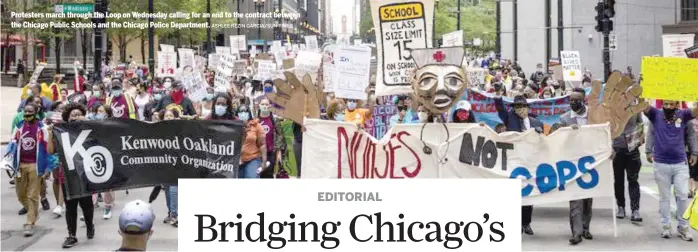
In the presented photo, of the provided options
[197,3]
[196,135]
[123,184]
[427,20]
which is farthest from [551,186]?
[197,3]

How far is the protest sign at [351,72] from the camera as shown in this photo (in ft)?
44.0

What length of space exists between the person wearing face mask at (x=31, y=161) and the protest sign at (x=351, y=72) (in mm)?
4148

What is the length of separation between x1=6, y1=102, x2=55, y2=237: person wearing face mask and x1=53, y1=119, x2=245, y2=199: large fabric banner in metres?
1.02

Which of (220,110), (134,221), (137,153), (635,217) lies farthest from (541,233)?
(134,221)

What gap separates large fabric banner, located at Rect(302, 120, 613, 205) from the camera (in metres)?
9.51

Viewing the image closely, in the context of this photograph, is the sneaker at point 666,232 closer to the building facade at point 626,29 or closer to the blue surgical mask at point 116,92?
the blue surgical mask at point 116,92

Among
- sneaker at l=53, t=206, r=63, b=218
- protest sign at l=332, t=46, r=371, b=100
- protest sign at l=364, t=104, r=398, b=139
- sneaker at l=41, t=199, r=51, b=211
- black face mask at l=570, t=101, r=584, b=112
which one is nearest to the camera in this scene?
black face mask at l=570, t=101, r=584, b=112

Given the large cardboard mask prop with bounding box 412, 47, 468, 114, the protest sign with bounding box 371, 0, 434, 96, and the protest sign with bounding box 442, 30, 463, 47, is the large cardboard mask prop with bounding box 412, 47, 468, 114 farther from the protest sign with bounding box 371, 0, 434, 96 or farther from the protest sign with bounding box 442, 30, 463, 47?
the protest sign with bounding box 442, 30, 463, 47

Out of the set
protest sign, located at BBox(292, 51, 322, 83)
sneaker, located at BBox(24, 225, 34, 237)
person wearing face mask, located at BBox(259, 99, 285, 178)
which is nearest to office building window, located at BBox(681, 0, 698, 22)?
protest sign, located at BBox(292, 51, 322, 83)

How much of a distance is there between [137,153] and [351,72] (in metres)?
4.78

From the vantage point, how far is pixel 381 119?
14773mm

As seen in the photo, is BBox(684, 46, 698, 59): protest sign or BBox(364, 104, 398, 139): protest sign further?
BBox(364, 104, 398, 139): protest sign

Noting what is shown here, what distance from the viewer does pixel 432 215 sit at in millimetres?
3301

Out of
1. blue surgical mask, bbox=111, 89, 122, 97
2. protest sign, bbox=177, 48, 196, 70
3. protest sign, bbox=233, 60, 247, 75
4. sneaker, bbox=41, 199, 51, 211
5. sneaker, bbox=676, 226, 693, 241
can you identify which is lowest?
sneaker, bbox=676, 226, 693, 241
